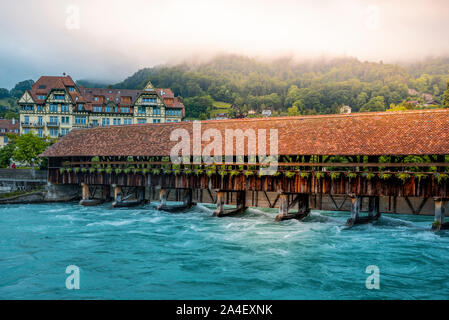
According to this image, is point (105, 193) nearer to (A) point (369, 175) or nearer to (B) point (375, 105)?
(A) point (369, 175)

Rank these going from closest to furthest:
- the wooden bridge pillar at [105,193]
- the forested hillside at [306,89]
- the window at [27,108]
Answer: the wooden bridge pillar at [105,193] → the window at [27,108] → the forested hillside at [306,89]

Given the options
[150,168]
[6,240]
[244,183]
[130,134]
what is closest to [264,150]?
[244,183]

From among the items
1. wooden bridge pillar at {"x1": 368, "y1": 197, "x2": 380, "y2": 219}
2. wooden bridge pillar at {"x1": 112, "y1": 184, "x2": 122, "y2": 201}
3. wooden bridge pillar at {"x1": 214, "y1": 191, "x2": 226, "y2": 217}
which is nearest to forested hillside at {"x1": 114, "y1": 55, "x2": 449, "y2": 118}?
wooden bridge pillar at {"x1": 112, "y1": 184, "x2": 122, "y2": 201}

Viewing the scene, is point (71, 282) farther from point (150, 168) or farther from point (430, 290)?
point (150, 168)

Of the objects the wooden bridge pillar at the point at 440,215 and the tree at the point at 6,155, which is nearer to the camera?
the wooden bridge pillar at the point at 440,215

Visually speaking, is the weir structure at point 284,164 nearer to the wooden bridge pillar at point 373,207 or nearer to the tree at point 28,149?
the wooden bridge pillar at point 373,207

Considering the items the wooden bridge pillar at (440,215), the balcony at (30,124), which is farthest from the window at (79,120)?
the wooden bridge pillar at (440,215)

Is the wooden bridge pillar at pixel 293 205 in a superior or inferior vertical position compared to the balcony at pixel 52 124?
inferior

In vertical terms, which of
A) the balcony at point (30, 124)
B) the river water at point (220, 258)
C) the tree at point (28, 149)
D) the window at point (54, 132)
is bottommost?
the river water at point (220, 258)
